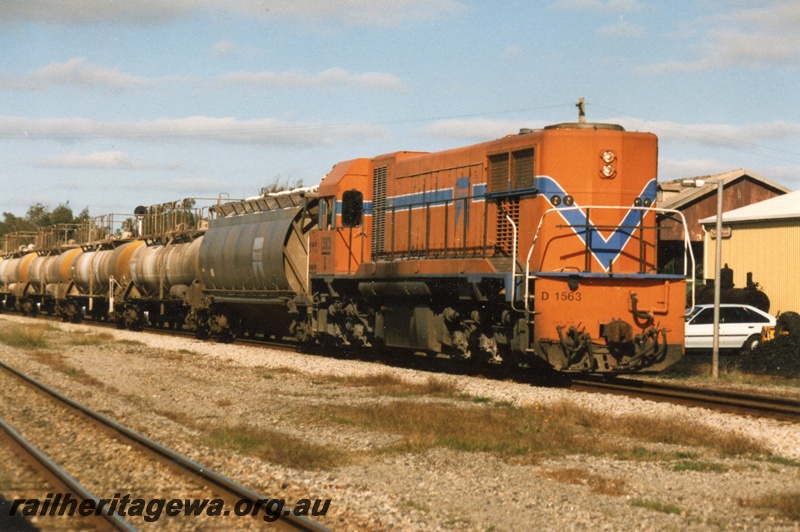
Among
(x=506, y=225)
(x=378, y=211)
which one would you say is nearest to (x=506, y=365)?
(x=506, y=225)

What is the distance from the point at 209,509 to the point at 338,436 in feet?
11.9

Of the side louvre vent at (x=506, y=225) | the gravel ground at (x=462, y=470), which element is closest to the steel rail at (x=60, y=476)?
the gravel ground at (x=462, y=470)

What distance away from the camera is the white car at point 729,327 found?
23609mm

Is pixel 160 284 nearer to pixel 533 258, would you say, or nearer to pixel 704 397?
pixel 533 258

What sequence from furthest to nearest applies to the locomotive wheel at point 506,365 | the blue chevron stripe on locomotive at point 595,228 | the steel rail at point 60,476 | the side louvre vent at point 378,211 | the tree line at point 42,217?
the tree line at point 42,217, the side louvre vent at point 378,211, the locomotive wheel at point 506,365, the blue chevron stripe on locomotive at point 595,228, the steel rail at point 60,476

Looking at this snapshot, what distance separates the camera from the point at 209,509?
753cm

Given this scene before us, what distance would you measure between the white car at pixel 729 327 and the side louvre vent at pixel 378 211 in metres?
8.70

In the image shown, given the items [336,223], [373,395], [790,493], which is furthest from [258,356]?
[790,493]

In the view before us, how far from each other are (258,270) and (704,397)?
1385cm

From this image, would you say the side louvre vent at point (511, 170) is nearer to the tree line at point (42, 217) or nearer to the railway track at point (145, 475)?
the railway track at point (145, 475)

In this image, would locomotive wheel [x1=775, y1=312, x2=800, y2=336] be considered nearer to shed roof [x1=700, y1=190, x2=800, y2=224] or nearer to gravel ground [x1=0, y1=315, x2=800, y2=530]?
shed roof [x1=700, y1=190, x2=800, y2=224]

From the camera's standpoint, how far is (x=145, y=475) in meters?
8.83

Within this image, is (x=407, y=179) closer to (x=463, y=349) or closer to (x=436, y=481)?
(x=463, y=349)

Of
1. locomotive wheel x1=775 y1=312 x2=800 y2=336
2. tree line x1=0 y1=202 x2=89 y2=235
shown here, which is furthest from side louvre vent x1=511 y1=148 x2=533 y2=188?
tree line x1=0 y1=202 x2=89 y2=235
